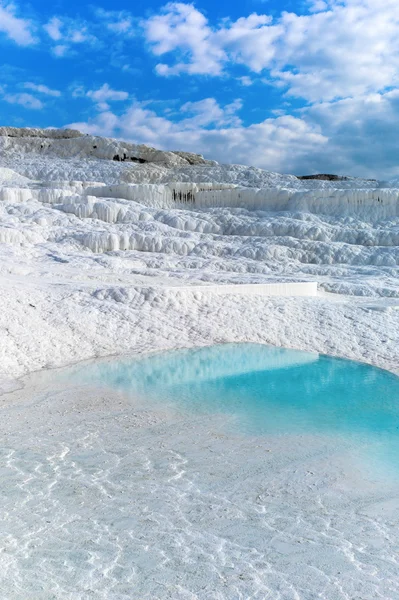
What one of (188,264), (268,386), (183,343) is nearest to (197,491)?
(268,386)

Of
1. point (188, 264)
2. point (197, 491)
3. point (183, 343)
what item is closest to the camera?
point (197, 491)

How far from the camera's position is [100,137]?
47.7 meters

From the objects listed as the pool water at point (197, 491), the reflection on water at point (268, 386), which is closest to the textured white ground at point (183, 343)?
the pool water at point (197, 491)

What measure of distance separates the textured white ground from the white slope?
5 centimetres

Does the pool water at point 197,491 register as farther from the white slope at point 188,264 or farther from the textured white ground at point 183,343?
the white slope at point 188,264

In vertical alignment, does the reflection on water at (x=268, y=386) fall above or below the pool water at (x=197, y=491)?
below

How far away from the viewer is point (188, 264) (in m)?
17.6

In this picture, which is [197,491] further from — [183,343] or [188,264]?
[188,264]

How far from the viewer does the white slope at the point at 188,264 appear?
998cm

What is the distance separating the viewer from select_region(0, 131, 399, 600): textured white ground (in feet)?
11.5

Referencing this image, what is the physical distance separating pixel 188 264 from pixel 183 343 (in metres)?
7.80

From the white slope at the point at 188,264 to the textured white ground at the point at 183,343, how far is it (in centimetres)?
5

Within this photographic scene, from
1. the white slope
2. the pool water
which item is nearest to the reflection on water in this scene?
the pool water

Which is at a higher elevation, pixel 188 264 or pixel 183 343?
pixel 188 264
